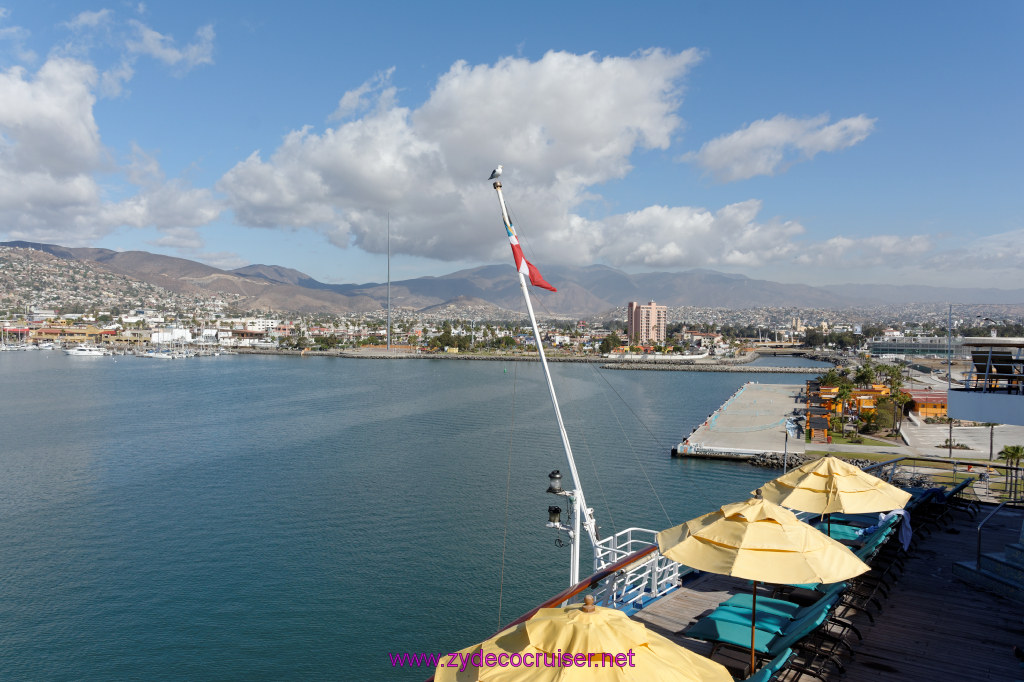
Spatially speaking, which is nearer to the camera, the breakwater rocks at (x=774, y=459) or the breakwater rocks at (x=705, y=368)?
the breakwater rocks at (x=774, y=459)

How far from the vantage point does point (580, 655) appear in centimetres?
322

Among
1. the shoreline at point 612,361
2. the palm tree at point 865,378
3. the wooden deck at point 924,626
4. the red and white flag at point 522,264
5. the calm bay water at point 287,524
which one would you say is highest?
the red and white flag at point 522,264

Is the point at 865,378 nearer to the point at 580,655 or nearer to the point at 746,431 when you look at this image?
the point at 746,431

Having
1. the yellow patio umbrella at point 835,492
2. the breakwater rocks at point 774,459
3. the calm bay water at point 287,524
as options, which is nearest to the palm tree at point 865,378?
the calm bay water at point 287,524

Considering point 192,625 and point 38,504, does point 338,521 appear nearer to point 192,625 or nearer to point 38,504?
point 192,625

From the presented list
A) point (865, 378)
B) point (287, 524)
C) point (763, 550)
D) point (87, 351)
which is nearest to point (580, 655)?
point (763, 550)

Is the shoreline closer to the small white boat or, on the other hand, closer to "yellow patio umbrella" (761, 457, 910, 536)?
the small white boat

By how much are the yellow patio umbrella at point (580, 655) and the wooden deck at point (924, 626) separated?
2.37 meters

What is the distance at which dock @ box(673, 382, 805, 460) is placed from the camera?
107 feet

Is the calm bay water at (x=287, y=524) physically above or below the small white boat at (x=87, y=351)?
below

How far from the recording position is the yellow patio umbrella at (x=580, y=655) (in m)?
3.22

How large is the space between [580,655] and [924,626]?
15.6 ft

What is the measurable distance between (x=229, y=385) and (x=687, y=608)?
69838mm

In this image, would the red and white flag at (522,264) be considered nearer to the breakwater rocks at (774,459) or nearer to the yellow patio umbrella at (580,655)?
the yellow patio umbrella at (580,655)
